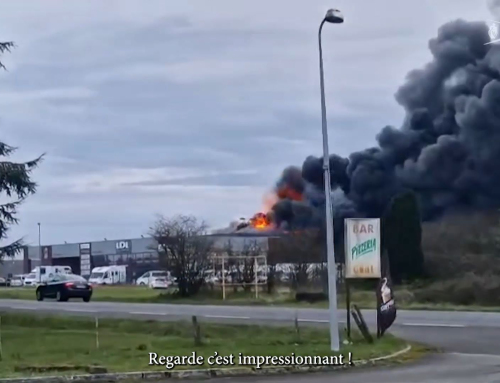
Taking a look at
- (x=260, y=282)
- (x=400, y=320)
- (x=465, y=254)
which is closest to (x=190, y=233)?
(x=260, y=282)

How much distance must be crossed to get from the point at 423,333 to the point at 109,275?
58673mm

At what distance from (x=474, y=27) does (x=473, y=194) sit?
579 inches

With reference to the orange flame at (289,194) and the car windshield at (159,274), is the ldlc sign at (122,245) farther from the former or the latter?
the orange flame at (289,194)

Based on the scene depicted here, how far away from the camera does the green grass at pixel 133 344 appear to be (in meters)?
16.3

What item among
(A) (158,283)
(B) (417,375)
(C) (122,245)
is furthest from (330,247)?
(C) (122,245)

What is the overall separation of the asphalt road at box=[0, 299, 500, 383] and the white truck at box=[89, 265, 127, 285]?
44460 millimetres

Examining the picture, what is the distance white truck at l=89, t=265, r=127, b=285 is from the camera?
79.0 m

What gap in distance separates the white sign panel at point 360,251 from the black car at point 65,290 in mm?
24651

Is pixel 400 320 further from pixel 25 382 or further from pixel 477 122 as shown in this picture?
pixel 477 122

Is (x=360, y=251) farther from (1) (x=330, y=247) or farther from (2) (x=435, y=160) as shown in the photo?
(2) (x=435, y=160)

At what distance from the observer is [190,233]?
149 ft

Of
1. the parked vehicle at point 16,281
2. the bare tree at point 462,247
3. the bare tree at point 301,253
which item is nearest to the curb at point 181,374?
the bare tree at point 301,253

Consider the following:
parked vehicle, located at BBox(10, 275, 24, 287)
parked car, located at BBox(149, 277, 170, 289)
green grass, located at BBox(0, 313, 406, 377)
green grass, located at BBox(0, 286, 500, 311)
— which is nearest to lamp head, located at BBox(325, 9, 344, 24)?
green grass, located at BBox(0, 313, 406, 377)

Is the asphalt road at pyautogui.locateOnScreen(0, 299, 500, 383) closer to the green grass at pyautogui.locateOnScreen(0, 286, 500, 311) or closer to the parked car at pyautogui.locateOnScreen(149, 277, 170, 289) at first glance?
the green grass at pyautogui.locateOnScreen(0, 286, 500, 311)
